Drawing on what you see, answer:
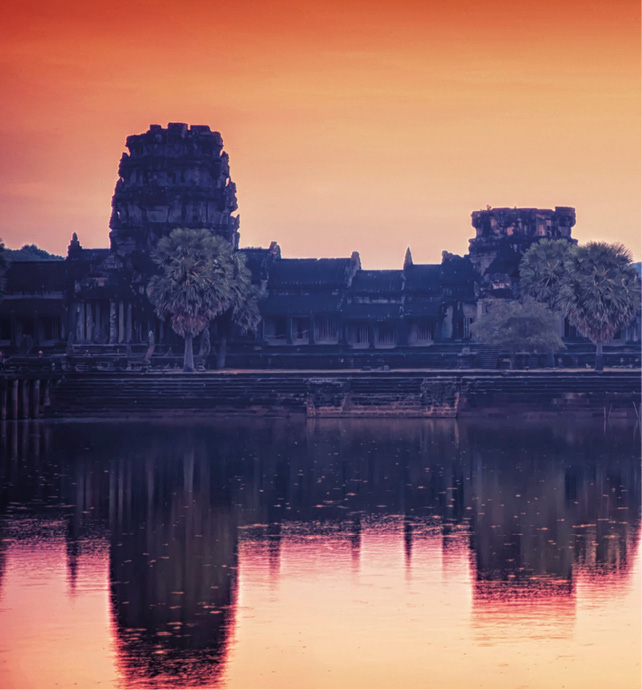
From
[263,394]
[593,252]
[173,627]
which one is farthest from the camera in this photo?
[593,252]

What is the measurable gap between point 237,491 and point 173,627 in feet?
59.1

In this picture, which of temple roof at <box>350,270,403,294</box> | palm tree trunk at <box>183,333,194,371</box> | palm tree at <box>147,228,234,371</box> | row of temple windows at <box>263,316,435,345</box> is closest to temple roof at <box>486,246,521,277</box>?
row of temple windows at <box>263,316,435,345</box>

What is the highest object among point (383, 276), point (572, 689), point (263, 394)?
point (383, 276)

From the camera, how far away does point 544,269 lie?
8462cm

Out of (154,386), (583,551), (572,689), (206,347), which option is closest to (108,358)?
(206,347)

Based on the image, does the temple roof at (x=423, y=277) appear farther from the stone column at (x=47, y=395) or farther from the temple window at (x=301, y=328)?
the stone column at (x=47, y=395)

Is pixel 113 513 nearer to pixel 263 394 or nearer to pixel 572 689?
pixel 572 689

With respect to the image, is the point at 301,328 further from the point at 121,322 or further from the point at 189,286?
the point at 189,286

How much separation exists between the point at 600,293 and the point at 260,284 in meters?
23.6

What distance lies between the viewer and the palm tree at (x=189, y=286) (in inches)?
2963

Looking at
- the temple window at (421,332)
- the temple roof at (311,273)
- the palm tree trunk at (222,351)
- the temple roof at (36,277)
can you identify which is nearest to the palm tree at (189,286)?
the palm tree trunk at (222,351)

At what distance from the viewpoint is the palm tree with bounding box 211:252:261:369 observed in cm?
8112

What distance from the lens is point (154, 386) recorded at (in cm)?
6844

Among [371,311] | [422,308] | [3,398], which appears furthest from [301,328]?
[3,398]
